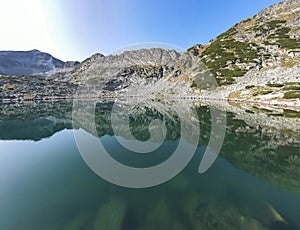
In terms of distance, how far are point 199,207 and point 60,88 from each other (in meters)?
187

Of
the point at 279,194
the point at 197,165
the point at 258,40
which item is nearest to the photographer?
the point at 279,194

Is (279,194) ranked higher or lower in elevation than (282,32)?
lower

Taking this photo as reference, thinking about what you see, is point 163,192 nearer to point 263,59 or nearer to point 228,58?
point 263,59

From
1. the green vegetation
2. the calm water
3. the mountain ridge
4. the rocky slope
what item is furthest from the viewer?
the green vegetation

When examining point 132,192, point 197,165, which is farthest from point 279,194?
point 132,192

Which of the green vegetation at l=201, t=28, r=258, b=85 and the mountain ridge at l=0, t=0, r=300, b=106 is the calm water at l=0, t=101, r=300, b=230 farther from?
the green vegetation at l=201, t=28, r=258, b=85

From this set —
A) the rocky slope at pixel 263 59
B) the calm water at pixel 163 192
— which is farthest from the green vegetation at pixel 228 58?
the calm water at pixel 163 192

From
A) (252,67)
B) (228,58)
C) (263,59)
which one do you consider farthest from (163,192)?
(228,58)

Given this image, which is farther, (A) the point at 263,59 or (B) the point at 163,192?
(A) the point at 263,59

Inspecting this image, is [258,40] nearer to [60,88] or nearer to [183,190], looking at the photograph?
[183,190]

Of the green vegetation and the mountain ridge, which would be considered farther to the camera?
the green vegetation

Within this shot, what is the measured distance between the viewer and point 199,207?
1155cm

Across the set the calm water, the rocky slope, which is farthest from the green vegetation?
the calm water

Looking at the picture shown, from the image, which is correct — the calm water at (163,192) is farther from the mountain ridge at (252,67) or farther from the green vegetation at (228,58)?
the green vegetation at (228,58)
